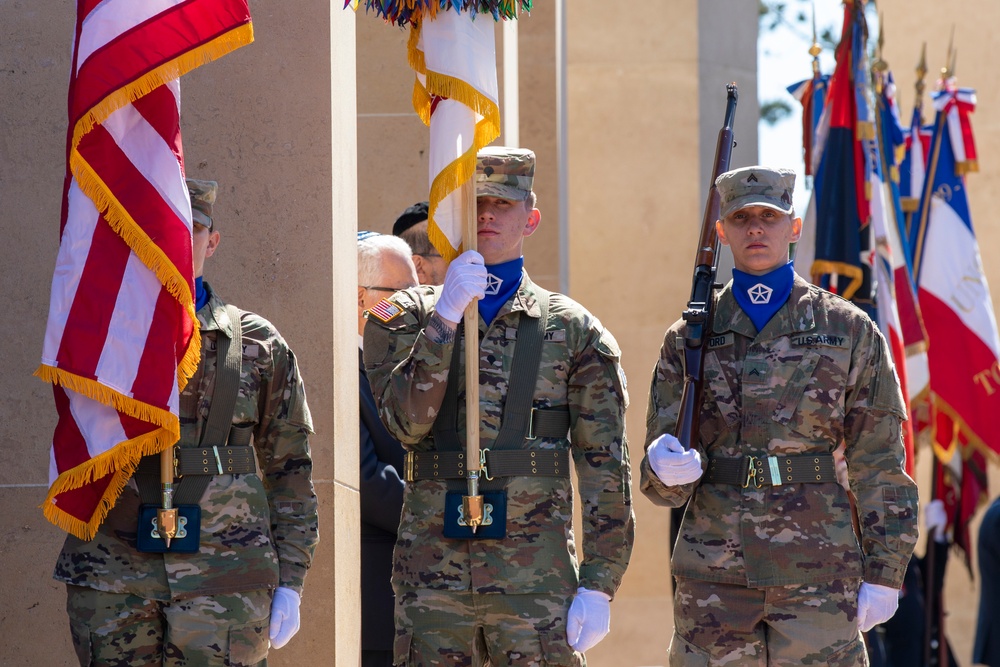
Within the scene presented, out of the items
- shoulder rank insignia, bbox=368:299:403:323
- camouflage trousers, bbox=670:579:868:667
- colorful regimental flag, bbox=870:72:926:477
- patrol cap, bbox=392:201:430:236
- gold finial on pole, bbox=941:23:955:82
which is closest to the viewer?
camouflage trousers, bbox=670:579:868:667

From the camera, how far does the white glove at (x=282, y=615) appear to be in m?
4.55

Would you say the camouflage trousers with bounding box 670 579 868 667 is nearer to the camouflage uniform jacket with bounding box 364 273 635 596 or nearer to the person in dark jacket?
the camouflage uniform jacket with bounding box 364 273 635 596

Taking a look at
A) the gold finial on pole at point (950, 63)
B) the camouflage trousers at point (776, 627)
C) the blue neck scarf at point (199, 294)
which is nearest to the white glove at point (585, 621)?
the camouflage trousers at point (776, 627)

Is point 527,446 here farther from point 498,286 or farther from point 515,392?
point 498,286

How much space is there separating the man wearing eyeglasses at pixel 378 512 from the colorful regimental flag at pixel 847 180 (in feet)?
11.3

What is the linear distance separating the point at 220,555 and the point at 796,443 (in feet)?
5.59

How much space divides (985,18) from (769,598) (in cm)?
964

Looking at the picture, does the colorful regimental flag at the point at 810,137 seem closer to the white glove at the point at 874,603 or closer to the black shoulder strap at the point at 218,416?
the white glove at the point at 874,603

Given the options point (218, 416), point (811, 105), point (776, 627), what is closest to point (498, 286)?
point (218, 416)

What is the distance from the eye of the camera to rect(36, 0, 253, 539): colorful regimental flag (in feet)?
14.8

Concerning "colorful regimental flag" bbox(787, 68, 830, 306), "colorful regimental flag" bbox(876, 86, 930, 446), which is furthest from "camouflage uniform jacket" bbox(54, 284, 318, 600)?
"colorful regimental flag" bbox(876, 86, 930, 446)

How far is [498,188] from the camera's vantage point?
4.82 metres

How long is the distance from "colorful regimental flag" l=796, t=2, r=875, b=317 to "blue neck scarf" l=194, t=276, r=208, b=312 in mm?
4853

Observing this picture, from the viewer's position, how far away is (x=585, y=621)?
449 cm
